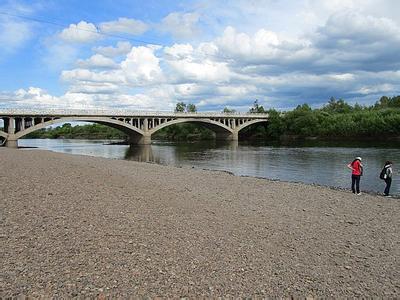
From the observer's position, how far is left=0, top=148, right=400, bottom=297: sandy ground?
5.48m

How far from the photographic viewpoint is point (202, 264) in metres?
6.28

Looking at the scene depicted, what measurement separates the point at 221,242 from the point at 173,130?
411 feet

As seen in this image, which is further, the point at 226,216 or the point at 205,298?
the point at 226,216

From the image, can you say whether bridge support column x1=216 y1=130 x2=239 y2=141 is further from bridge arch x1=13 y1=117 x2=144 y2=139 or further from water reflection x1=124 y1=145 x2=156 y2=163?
water reflection x1=124 y1=145 x2=156 y2=163

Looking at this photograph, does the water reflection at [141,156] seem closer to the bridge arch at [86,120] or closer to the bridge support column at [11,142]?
the bridge arch at [86,120]

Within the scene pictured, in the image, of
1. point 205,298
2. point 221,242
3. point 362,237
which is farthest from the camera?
point 362,237

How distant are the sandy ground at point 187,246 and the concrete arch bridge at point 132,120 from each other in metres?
56.6

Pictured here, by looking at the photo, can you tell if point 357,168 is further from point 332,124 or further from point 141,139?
point 332,124

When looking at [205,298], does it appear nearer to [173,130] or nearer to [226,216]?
[226,216]

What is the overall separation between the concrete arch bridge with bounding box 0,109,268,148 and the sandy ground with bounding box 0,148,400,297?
5663 centimetres

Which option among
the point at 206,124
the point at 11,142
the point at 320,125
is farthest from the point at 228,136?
the point at 11,142

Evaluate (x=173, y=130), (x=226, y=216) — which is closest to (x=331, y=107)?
(x=173, y=130)

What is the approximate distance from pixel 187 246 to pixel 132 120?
73.4 meters

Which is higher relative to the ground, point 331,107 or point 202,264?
point 331,107
